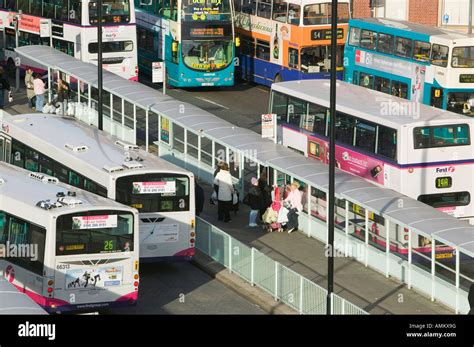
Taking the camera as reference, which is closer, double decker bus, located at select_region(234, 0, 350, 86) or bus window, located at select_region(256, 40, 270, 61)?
double decker bus, located at select_region(234, 0, 350, 86)

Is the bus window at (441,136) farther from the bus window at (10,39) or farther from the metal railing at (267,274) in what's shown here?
the bus window at (10,39)

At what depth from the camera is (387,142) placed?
3175 cm

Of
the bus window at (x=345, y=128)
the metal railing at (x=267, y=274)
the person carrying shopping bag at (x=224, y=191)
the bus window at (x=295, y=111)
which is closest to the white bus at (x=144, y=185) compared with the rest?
the metal railing at (x=267, y=274)

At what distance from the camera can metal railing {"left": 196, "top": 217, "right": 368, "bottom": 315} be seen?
24.3 meters

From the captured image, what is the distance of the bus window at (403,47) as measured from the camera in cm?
4162

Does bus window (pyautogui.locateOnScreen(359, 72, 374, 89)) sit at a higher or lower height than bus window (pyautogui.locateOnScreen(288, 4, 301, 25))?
lower

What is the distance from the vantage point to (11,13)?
51.4m

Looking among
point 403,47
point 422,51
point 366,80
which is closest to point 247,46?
point 366,80

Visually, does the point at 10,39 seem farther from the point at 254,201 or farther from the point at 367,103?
the point at 254,201

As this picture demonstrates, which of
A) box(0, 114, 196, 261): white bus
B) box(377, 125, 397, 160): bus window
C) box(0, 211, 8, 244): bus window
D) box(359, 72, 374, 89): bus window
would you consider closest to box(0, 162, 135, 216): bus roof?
box(0, 211, 8, 244): bus window

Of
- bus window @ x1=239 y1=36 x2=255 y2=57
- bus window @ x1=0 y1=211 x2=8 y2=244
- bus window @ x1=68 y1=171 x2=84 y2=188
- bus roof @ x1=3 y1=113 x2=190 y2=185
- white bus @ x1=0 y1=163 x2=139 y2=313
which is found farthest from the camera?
bus window @ x1=239 y1=36 x2=255 y2=57

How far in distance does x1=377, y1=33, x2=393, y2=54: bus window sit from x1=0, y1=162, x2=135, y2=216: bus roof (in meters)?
18.7

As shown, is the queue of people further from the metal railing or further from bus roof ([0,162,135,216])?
bus roof ([0,162,135,216])
